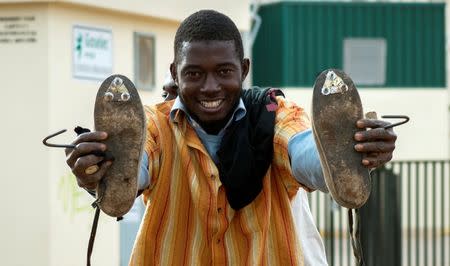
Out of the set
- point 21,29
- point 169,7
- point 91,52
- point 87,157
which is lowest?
point 87,157

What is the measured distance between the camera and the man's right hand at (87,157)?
4488 mm

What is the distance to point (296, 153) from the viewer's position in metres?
4.87

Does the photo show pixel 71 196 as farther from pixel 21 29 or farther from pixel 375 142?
pixel 375 142

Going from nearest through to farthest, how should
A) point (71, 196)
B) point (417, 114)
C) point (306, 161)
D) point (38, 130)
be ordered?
1. point (306, 161)
2. point (38, 130)
3. point (71, 196)
4. point (417, 114)

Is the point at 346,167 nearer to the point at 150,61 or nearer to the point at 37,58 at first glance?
the point at 37,58

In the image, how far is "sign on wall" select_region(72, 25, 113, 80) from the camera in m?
10.9

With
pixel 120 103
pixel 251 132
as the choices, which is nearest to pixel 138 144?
pixel 120 103

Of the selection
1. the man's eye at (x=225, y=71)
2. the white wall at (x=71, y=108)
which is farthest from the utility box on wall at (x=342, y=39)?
the man's eye at (x=225, y=71)

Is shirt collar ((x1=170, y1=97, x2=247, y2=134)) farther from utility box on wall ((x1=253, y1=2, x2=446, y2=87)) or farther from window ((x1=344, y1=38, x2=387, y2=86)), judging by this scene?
window ((x1=344, y1=38, x2=387, y2=86))

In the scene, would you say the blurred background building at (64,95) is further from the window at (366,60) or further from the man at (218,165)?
the window at (366,60)

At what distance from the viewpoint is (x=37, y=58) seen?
10.7 m

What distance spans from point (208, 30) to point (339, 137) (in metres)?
0.84

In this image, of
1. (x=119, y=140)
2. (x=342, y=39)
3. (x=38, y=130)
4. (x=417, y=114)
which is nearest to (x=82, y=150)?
(x=119, y=140)

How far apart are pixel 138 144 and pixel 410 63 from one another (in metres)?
17.9
